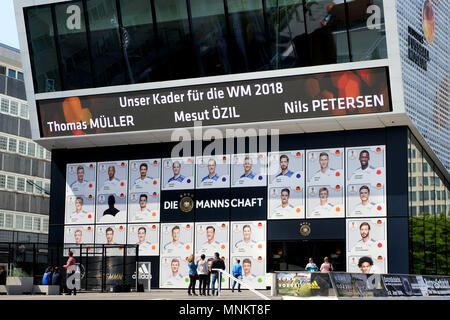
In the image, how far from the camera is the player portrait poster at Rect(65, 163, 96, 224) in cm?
3919

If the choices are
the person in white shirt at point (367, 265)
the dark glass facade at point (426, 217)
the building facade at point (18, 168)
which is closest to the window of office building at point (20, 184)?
the building facade at point (18, 168)

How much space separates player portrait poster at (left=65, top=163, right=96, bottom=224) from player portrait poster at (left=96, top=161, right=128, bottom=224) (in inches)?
16.0

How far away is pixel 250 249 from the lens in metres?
35.7

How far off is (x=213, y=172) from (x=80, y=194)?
24.0 feet

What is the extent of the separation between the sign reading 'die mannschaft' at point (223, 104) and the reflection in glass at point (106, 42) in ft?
3.12

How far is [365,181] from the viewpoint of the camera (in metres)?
33.9

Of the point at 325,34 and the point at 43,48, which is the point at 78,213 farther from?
the point at 325,34

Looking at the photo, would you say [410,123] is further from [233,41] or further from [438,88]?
[233,41]

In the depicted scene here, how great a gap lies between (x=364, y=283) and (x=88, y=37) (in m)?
18.3

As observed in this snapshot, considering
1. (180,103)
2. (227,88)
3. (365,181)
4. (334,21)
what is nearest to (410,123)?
(365,181)

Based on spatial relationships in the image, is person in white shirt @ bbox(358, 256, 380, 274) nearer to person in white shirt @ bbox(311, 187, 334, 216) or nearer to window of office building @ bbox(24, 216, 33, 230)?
person in white shirt @ bbox(311, 187, 334, 216)

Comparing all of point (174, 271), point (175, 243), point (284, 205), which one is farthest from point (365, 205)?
point (174, 271)
